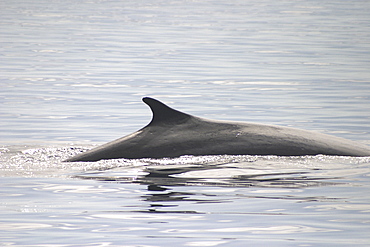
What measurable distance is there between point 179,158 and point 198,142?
0.32 m

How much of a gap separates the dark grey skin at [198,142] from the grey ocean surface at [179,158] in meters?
0.17

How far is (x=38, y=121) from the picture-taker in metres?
16.9

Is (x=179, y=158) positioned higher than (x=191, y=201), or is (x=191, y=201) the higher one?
(x=179, y=158)

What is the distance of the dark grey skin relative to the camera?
444 inches

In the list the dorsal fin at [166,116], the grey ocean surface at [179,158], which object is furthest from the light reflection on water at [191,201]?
the dorsal fin at [166,116]

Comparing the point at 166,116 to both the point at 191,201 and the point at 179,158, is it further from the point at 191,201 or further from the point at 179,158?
the point at 191,201

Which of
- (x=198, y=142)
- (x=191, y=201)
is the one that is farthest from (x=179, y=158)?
(x=191, y=201)

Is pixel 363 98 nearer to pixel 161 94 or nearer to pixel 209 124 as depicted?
pixel 161 94

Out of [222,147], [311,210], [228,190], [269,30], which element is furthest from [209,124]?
[269,30]

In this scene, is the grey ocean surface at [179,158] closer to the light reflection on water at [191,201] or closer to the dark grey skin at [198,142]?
the light reflection on water at [191,201]

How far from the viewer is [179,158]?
11148 mm

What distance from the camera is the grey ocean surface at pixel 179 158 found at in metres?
8.16

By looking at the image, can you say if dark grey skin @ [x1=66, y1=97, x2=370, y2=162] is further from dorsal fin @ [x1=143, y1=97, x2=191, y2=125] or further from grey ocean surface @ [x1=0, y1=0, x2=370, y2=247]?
grey ocean surface @ [x1=0, y1=0, x2=370, y2=247]

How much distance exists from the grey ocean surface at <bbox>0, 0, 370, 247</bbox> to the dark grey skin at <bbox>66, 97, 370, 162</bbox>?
173 millimetres
